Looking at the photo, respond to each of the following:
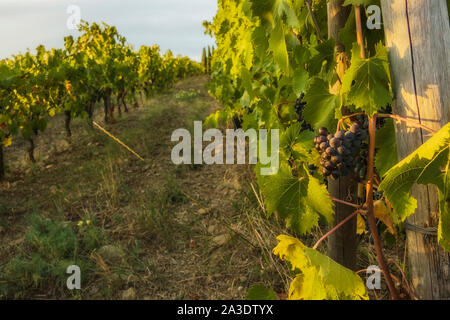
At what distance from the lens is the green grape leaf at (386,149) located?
1.13 meters

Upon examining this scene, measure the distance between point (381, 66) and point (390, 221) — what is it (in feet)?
2.02

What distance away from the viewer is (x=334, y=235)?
5.01 ft

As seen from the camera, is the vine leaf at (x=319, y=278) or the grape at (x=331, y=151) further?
the grape at (x=331, y=151)

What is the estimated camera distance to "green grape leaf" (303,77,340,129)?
121cm

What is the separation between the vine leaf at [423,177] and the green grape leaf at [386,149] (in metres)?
0.25

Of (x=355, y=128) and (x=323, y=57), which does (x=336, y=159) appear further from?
(x=323, y=57)

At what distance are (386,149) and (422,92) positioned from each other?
270 mm

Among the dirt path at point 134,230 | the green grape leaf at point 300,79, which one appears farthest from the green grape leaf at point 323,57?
the dirt path at point 134,230

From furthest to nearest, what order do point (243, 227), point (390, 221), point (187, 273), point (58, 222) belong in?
1. point (58, 222)
2. point (243, 227)
3. point (187, 273)
4. point (390, 221)

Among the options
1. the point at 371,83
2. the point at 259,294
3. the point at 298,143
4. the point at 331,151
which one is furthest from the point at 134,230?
the point at 371,83

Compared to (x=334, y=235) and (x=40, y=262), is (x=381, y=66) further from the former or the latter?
(x=40, y=262)

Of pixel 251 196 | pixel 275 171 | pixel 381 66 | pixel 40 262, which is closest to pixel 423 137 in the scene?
pixel 381 66

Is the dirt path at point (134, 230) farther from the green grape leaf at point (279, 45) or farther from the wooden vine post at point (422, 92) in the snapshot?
the green grape leaf at point (279, 45)

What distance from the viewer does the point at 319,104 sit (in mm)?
1233
